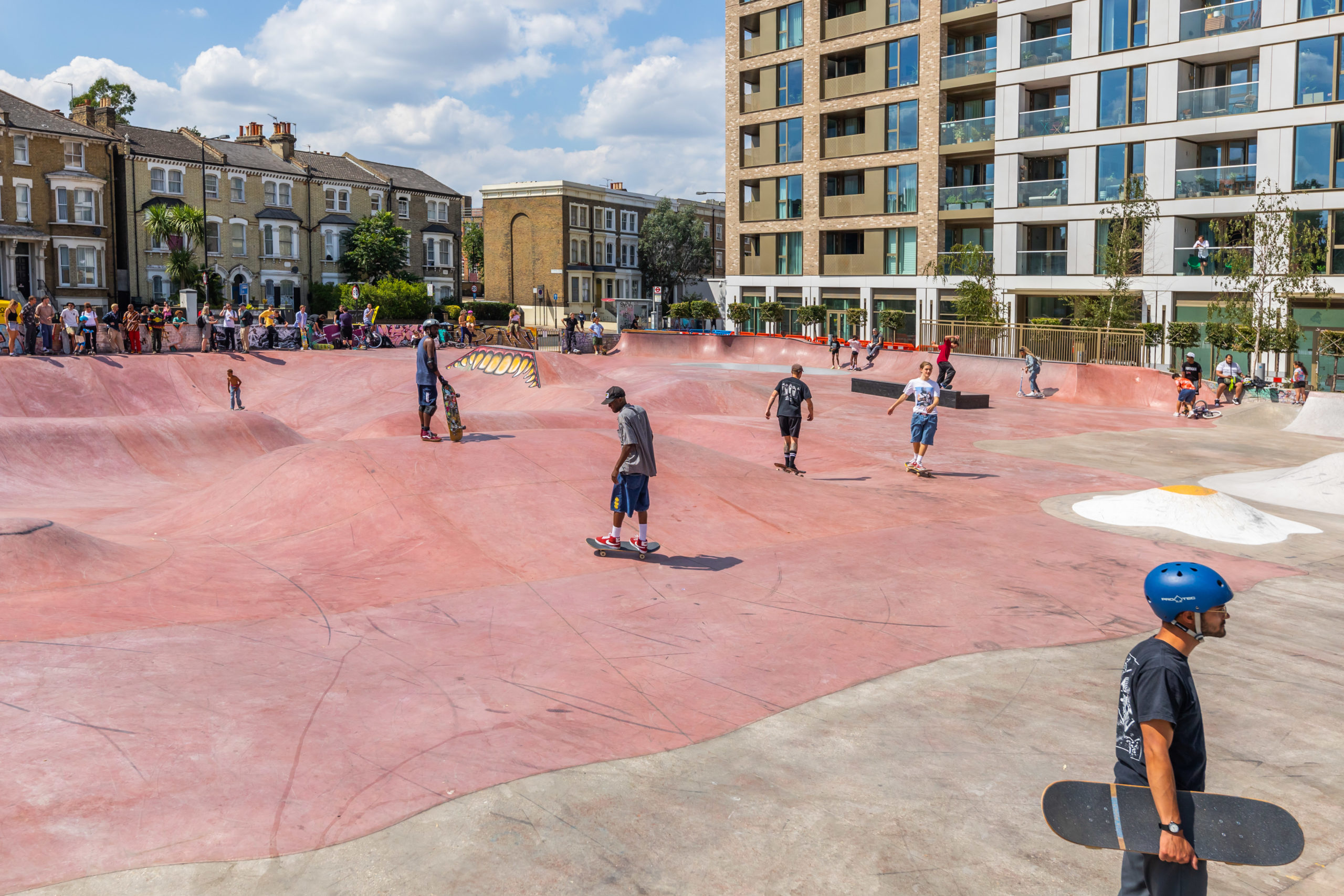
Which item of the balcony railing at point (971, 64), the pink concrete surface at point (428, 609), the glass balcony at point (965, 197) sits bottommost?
the pink concrete surface at point (428, 609)

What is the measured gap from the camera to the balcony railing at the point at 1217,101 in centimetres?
3616

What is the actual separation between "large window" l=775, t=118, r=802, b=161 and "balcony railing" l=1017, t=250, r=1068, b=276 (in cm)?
1459

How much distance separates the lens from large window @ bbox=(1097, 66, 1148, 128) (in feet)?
129

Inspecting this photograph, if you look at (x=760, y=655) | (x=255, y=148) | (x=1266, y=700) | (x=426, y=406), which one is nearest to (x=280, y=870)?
(x=760, y=655)

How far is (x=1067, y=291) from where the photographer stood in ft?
138

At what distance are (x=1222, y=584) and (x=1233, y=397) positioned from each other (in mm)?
29995

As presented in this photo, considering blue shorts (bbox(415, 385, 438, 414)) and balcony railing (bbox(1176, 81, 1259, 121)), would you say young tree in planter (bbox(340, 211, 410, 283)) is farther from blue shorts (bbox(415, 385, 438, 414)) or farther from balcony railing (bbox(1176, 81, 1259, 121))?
blue shorts (bbox(415, 385, 438, 414))

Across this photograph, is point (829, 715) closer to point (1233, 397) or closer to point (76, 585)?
point (76, 585)

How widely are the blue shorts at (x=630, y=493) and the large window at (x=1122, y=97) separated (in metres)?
36.3

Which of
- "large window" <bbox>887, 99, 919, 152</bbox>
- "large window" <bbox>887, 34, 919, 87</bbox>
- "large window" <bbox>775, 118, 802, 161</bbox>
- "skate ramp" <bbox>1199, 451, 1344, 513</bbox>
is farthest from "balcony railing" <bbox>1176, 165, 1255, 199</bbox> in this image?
"skate ramp" <bbox>1199, 451, 1344, 513</bbox>

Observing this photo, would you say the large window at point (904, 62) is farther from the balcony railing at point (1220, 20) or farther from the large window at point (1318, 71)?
the large window at point (1318, 71)

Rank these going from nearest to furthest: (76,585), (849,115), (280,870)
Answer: (280,870) < (76,585) < (849,115)

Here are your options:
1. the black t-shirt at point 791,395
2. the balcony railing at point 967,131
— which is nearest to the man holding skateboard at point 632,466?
the black t-shirt at point 791,395

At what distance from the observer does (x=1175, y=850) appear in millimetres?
3469
